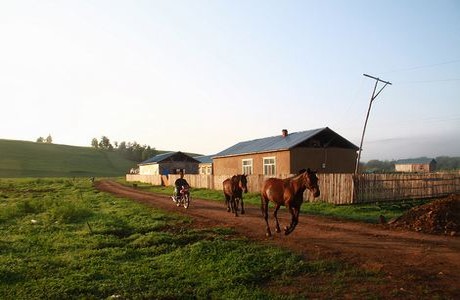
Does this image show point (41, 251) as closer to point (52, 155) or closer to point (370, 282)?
point (370, 282)

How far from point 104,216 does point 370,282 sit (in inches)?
621

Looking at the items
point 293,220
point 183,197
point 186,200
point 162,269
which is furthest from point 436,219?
point 183,197

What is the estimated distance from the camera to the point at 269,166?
37.2m

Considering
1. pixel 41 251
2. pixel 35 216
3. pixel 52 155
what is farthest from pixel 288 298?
pixel 52 155

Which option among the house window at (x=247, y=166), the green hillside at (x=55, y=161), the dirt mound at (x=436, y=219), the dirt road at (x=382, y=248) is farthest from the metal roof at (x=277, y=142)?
the green hillside at (x=55, y=161)

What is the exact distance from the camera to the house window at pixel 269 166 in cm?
3650

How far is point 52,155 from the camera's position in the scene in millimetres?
144500

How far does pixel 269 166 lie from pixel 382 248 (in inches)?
1028

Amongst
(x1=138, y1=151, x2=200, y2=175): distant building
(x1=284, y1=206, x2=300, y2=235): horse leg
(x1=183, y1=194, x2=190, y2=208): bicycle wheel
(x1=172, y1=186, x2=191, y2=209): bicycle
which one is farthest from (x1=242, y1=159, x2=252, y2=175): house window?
(x1=138, y1=151, x2=200, y2=175): distant building

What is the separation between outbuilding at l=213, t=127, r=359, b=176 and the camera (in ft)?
113

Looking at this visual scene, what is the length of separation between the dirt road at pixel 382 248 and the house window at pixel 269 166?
18855 millimetres

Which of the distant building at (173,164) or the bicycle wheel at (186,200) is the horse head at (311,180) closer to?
the bicycle wheel at (186,200)

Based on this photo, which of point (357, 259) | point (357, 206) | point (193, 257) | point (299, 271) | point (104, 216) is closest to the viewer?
point (299, 271)

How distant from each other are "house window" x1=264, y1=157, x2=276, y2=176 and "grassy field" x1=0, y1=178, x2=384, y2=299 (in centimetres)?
2182
